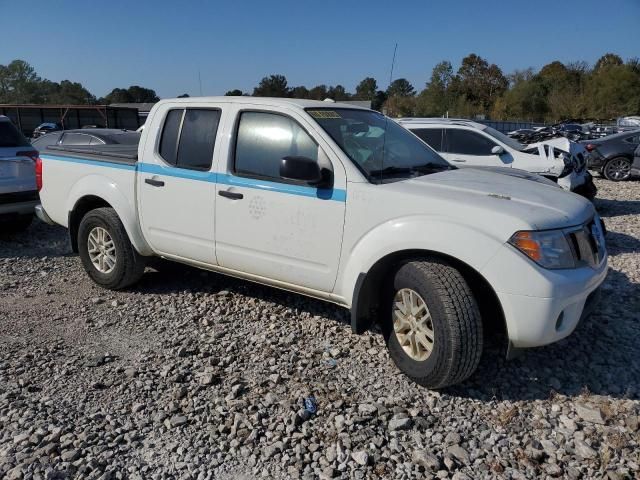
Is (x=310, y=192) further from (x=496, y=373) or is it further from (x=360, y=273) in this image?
(x=496, y=373)

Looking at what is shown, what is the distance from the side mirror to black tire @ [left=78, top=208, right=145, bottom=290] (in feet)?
7.02

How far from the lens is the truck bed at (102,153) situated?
4.95 meters

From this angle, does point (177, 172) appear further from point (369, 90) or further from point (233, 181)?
point (369, 90)

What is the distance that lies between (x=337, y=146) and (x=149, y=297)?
253 centimetres

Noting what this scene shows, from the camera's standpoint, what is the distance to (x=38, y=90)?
309 ft

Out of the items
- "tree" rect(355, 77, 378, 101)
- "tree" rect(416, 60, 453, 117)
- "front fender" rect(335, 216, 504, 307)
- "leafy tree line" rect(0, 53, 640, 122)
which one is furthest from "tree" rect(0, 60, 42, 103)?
"front fender" rect(335, 216, 504, 307)

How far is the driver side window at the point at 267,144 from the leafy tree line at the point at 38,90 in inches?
3476

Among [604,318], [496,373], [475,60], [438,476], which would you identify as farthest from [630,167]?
[475,60]

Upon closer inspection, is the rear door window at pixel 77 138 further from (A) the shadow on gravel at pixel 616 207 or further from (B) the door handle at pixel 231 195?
(A) the shadow on gravel at pixel 616 207

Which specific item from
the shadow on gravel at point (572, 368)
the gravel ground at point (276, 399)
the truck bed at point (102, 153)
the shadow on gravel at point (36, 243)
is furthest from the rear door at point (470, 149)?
the shadow on gravel at point (36, 243)

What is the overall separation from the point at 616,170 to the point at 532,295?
44.8ft

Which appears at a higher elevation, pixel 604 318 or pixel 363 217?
pixel 363 217

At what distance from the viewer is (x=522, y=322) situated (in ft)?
10.1

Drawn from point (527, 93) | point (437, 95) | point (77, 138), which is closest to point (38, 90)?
point (437, 95)
